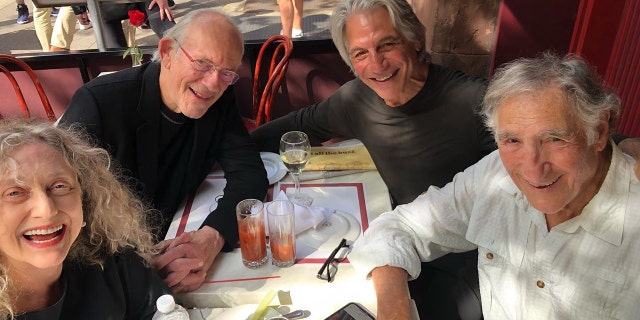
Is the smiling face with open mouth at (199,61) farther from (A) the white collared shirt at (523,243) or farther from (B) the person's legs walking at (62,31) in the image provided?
(B) the person's legs walking at (62,31)

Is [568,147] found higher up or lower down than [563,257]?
higher up

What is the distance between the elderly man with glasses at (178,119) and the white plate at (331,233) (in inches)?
10.4

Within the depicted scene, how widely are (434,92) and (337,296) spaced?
1.01m

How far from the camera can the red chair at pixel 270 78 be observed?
3327mm

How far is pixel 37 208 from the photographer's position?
4.16ft

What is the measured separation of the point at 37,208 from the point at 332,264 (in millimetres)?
888

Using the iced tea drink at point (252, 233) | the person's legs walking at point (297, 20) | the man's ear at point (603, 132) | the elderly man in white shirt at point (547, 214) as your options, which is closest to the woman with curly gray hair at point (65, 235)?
the iced tea drink at point (252, 233)

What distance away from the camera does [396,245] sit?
1.72 meters

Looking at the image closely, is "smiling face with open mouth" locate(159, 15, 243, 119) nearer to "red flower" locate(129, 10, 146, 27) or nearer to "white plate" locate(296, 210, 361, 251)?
"white plate" locate(296, 210, 361, 251)

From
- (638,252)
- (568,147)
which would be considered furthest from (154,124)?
(638,252)

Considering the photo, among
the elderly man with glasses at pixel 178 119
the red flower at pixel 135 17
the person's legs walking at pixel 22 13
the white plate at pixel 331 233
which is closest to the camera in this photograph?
the white plate at pixel 331 233

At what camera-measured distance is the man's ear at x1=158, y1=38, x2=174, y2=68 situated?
6.64 ft

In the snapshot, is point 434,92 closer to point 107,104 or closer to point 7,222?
point 107,104

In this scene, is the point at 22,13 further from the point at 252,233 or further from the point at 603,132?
the point at 603,132
